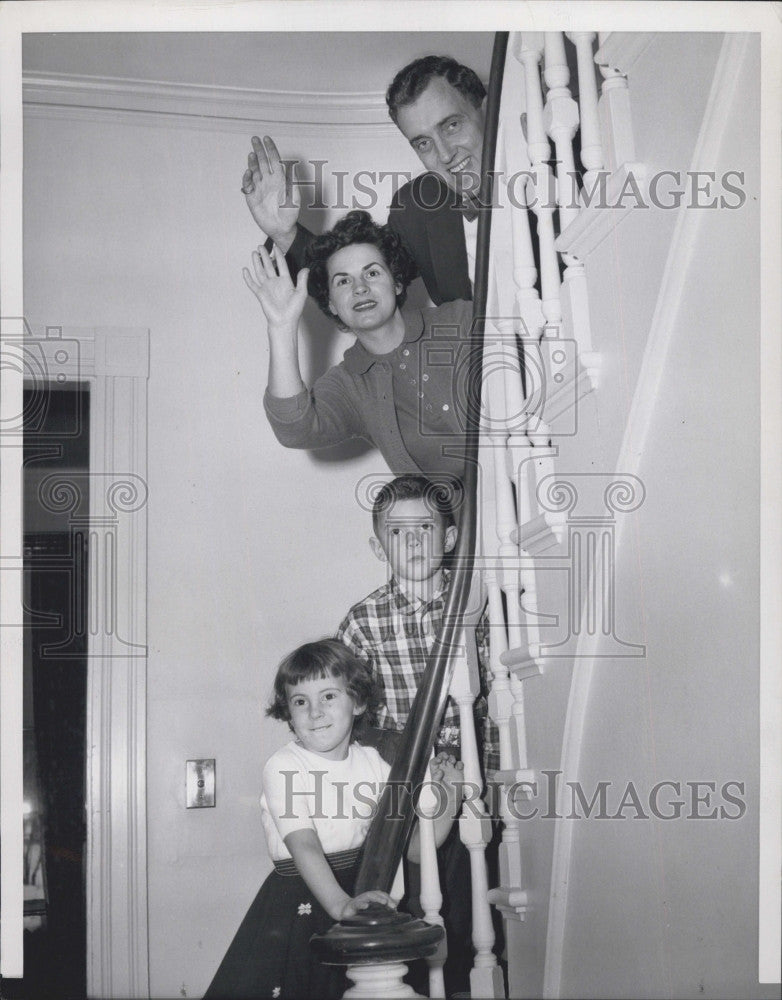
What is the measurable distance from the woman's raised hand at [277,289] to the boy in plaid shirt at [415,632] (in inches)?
16.3

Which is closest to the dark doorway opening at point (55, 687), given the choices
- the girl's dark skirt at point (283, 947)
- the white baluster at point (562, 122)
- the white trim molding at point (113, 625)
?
the white trim molding at point (113, 625)

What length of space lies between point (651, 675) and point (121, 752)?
1066 mm

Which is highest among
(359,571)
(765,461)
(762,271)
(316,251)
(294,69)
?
(294,69)

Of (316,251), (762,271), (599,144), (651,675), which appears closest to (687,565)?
(651,675)

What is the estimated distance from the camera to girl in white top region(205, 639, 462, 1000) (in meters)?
2.05

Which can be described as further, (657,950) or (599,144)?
(599,144)

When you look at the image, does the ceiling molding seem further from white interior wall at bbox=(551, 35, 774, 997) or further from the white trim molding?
white interior wall at bbox=(551, 35, 774, 997)

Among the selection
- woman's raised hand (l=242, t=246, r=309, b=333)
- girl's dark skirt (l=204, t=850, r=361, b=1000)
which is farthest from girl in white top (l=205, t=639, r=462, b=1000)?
woman's raised hand (l=242, t=246, r=309, b=333)

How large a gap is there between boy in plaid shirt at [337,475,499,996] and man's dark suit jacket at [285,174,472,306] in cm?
43

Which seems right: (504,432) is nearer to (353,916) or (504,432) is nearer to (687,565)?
(687,565)

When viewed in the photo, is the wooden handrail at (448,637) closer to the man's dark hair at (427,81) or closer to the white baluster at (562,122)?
the man's dark hair at (427,81)

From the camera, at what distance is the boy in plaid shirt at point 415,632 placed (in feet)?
6.93

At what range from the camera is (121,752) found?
2.19 meters

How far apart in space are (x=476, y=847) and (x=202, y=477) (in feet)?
3.01
